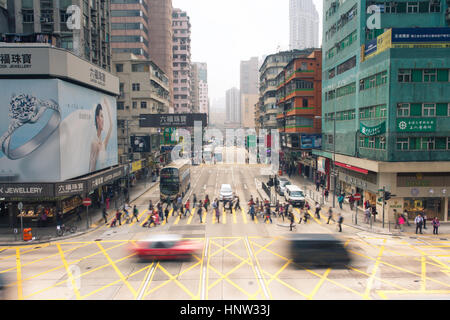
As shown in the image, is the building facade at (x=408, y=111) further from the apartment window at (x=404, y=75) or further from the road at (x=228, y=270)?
the road at (x=228, y=270)

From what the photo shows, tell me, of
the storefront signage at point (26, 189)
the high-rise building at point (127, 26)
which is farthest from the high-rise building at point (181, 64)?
the storefront signage at point (26, 189)

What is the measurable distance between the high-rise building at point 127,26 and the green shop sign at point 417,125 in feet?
209

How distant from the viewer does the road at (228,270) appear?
15.4 m

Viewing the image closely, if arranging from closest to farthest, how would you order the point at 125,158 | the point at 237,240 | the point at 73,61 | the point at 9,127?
the point at 237,240
the point at 9,127
the point at 73,61
the point at 125,158

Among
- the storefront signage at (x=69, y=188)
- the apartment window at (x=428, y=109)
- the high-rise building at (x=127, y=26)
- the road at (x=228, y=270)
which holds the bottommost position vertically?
the road at (x=228, y=270)

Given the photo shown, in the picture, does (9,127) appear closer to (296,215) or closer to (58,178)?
(58,178)

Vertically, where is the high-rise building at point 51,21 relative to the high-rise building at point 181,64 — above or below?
below

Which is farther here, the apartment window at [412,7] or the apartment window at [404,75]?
the apartment window at [412,7]

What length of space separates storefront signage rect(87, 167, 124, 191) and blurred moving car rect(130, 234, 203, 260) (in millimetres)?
13069

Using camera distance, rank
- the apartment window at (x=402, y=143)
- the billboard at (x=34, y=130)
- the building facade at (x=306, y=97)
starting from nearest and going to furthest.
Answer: the billboard at (x=34, y=130)
the apartment window at (x=402, y=143)
the building facade at (x=306, y=97)

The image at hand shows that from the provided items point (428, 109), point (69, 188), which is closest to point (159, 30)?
point (69, 188)
